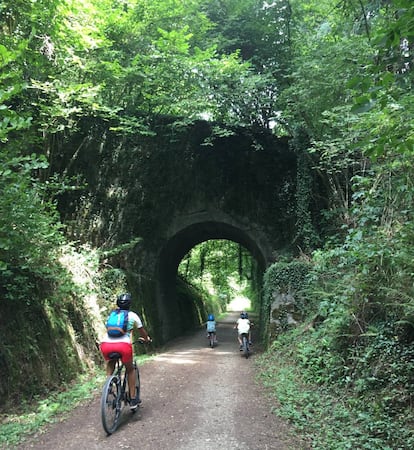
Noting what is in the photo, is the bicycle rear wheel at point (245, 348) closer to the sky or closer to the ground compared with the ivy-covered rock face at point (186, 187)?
closer to the ground

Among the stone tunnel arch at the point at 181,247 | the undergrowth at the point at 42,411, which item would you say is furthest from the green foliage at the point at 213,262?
the undergrowth at the point at 42,411

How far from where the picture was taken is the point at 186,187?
1552 centimetres

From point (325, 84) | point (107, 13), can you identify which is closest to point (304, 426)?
point (325, 84)

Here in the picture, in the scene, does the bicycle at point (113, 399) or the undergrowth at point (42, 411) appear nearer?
the bicycle at point (113, 399)

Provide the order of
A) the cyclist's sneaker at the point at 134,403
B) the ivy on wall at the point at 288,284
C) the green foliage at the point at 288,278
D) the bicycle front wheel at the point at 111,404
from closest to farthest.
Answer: the bicycle front wheel at the point at 111,404, the cyclist's sneaker at the point at 134,403, the ivy on wall at the point at 288,284, the green foliage at the point at 288,278

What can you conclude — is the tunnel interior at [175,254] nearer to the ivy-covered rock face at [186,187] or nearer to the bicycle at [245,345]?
the ivy-covered rock face at [186,187]

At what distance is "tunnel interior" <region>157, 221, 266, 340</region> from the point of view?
624 inches

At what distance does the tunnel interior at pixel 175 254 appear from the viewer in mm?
15852

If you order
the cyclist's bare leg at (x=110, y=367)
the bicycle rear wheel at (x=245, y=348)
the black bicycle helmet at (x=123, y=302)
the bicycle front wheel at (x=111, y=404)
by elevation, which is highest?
the black bicycle helmet at (x=123, y=302)

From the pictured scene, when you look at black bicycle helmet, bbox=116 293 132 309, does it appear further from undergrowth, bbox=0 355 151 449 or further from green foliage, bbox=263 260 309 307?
green foliage, bbox=263 260 309 307

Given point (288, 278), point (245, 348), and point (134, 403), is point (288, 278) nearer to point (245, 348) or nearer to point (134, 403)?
point (245, 348)

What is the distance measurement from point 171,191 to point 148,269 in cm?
328

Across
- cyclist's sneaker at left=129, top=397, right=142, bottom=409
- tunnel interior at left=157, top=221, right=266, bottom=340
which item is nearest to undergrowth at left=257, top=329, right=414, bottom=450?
cyclist's sneaker at left=129, top=397, right=142, bottom=409

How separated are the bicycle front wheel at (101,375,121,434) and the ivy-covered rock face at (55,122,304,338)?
8647 mm
